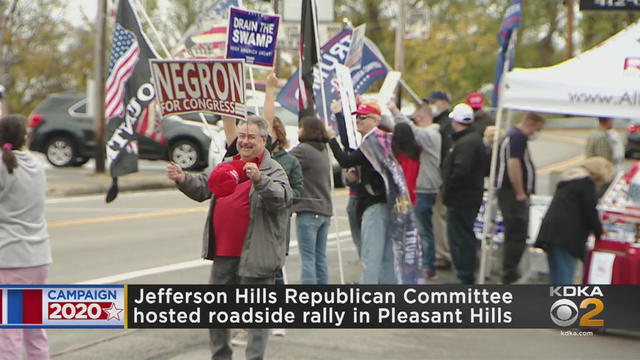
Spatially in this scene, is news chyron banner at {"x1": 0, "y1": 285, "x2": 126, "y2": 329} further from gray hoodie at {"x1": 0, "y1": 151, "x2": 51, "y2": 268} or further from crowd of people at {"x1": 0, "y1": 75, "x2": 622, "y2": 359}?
gray hoodie at {"x1": 0, "y1": 151, "x2": 51, "y2": 268}

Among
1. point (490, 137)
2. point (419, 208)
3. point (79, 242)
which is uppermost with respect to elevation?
point (490, 137)

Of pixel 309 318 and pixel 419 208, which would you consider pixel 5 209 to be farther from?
pixel 419 208

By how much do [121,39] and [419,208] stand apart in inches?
181

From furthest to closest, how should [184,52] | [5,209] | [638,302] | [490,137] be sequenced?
[490,137], [184,52], [5,209], [638,302]

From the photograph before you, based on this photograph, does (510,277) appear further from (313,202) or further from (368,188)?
(313,202)

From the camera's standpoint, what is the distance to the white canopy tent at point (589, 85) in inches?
326

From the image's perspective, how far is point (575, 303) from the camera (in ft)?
16.1

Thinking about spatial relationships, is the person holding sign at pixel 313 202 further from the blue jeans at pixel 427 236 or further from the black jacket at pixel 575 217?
the blue jeans at pixel 427 236

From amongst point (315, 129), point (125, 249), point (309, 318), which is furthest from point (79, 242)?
point (309, 318)

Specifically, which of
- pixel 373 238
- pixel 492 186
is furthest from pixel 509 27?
pixel 373 238

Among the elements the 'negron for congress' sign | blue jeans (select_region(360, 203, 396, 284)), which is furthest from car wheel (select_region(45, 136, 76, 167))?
the 'negron for congress' sign

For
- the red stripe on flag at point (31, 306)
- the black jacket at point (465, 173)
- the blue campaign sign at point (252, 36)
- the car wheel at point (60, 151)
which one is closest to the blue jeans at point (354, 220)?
the black jacket at point (465, 173)

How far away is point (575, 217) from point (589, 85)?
117 centimetres

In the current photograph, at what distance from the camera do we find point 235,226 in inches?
236
